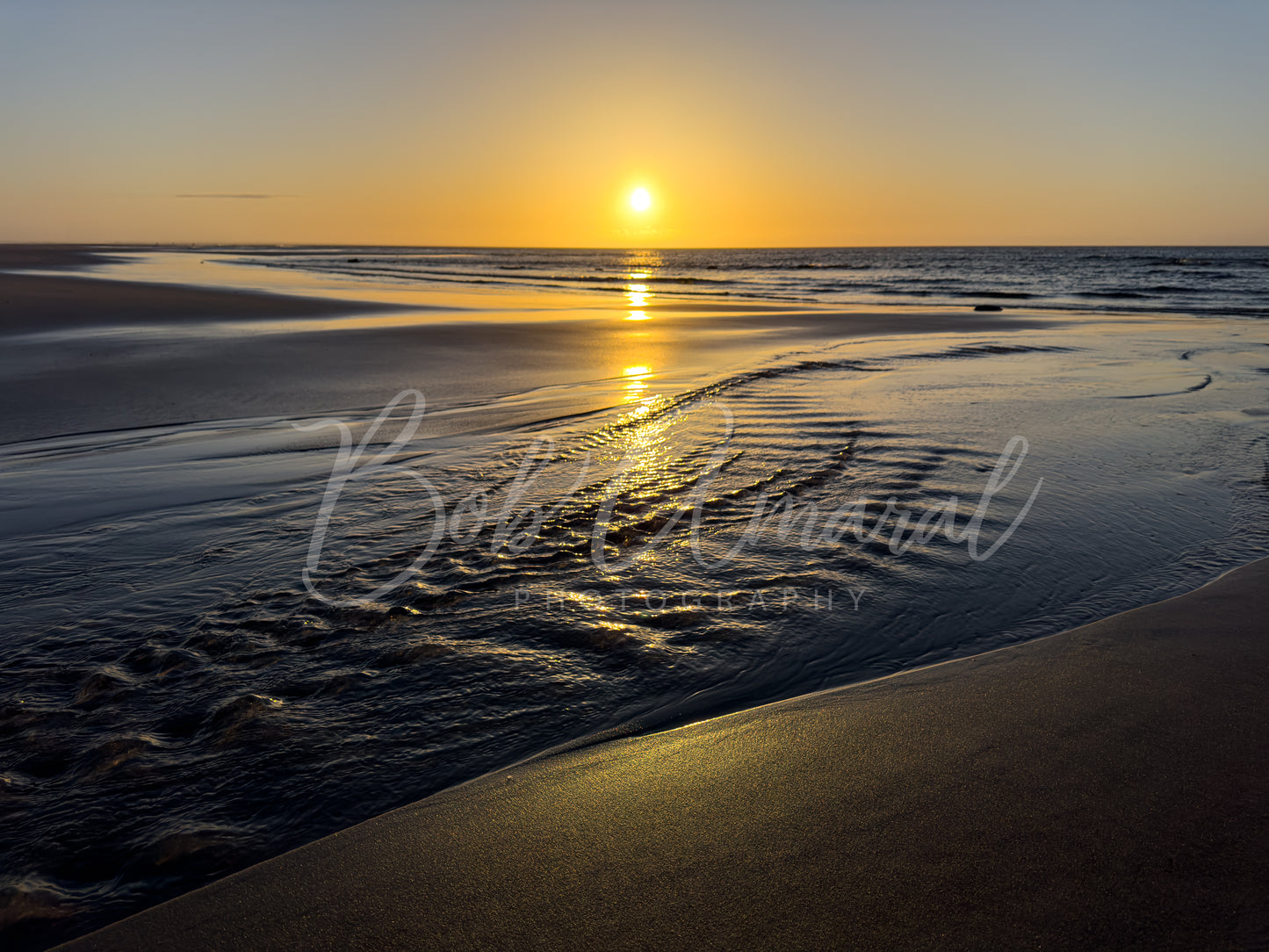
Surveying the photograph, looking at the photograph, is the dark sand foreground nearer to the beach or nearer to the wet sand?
the beach

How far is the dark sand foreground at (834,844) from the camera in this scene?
72.7 inches

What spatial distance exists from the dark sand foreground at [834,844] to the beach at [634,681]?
0.04 feet

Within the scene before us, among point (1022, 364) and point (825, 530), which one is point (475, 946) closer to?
point (825, 530)

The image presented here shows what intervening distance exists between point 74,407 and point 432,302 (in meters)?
16.6

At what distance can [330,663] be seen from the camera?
315 centimetres

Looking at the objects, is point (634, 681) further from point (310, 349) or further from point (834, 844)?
point (310, 349)

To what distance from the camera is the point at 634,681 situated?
3.03 metres

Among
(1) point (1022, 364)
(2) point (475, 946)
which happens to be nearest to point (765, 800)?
(2) point (475, 946)

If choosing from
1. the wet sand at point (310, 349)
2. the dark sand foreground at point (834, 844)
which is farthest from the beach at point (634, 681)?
the wet sand at point (310, 349)

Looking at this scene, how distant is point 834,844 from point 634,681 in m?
1.10

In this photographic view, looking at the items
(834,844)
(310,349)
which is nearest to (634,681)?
(834,844)

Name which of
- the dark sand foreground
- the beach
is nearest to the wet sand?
the beach

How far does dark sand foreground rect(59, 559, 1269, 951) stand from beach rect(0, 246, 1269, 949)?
1 cm

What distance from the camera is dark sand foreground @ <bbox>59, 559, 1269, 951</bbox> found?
1846 mm
